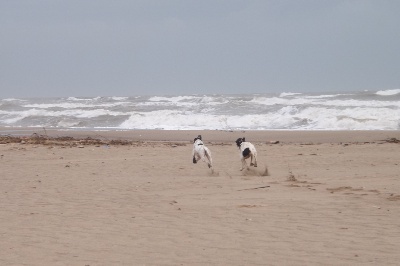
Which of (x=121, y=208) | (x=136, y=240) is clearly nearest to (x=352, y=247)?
(x=136, y=240)

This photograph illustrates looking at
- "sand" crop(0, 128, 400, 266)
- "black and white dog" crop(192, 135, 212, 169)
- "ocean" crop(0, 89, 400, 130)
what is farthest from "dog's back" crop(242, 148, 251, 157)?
"ocean" crop(0, 89, 400, 130)

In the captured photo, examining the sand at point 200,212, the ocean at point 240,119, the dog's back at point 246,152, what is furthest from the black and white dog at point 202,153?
the ocean at point 240,119

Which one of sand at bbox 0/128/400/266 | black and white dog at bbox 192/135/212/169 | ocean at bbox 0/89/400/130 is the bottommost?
sand at bbox 0/128/400/266

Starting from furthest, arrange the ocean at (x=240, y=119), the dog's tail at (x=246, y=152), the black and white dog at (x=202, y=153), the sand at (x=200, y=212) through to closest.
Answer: the ocean at (x=240, y=119), the black and white dog at (x=202, y=153), the dog's tail at (x=246, y=152), the sand at (x=200, y=212)

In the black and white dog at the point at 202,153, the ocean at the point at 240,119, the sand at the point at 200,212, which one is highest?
the ocean at the point at 240,119

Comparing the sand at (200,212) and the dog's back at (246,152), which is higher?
the dog's back at (246,152)

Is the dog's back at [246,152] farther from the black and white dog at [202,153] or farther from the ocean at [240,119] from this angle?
the ocean at [240,119]

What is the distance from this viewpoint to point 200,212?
24.3 ft

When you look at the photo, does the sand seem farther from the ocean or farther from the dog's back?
the ocean

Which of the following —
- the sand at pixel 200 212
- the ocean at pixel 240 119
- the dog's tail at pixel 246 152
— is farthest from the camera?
the ocean at pixel 240 119

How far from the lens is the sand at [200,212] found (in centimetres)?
542

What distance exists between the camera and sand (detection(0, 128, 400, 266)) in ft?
17.8

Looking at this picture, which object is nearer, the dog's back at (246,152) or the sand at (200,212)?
the sand at (200,212)

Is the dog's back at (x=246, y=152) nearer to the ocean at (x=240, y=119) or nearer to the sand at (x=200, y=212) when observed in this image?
the sand at (x=200, y=212)
